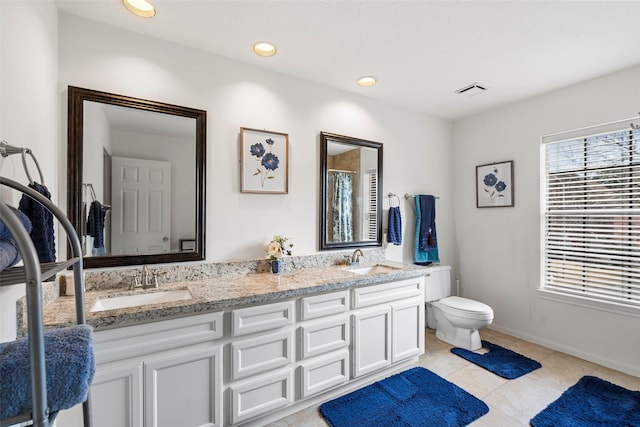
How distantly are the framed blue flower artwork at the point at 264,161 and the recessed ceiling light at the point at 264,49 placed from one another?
0.54 metres

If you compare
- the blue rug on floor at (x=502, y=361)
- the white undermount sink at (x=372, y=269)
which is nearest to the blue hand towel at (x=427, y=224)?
the white undermount sink at (x=372, y=269)

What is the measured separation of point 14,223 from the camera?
561 mm

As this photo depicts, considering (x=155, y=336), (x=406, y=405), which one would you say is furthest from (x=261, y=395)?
(x=406, y=405)

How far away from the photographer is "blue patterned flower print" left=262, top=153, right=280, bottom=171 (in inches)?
94.4

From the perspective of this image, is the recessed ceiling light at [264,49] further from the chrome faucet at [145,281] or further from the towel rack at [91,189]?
the chrome faucet at [145,281]

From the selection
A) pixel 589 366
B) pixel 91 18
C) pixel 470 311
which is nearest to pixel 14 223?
pixel 91 18

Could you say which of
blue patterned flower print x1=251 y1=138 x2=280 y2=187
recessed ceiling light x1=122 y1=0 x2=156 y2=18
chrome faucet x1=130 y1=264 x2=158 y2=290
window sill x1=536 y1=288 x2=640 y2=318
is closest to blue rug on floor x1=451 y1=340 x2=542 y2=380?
window sill x1=536 y1=288 x2=640 y2=318

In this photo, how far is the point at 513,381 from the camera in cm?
234

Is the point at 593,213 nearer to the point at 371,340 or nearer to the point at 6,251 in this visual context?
the point at 371,340

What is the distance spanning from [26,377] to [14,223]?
31 centimetres

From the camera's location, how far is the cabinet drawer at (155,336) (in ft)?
4.58

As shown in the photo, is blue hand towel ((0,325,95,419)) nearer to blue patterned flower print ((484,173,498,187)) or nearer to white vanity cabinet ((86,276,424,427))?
white vanity cabinet ((86,276,424,427))

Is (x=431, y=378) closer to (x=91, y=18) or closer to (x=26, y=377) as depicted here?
(x=26, y=377)

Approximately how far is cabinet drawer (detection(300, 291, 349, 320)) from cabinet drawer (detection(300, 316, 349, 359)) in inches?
2.2
